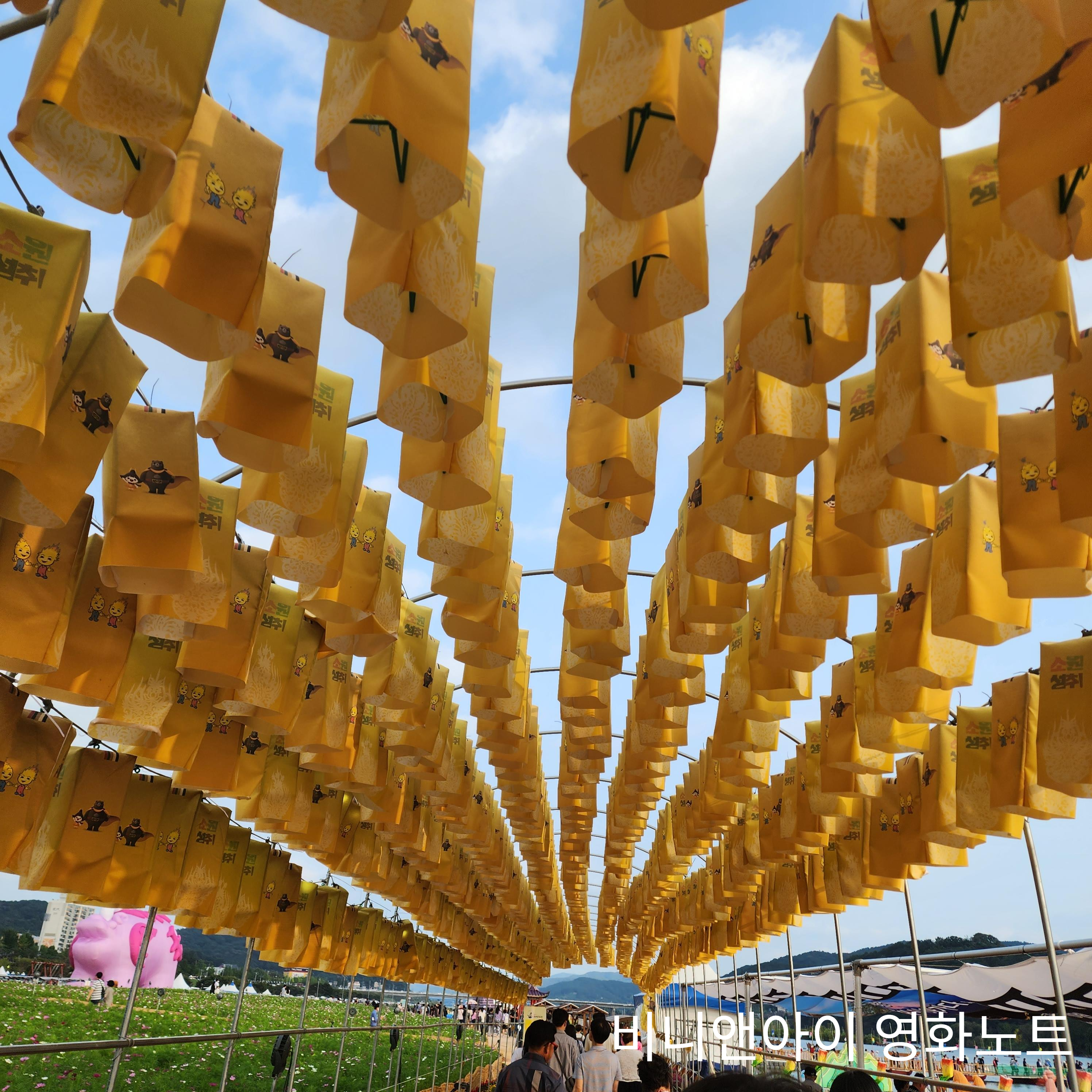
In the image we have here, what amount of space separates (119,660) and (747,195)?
347 cm

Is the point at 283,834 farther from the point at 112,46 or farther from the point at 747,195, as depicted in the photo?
the point at 112,46

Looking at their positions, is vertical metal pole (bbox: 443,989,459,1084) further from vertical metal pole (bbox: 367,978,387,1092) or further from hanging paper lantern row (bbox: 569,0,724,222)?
hanging paper lantern row (bbox: 569,0,724,222)

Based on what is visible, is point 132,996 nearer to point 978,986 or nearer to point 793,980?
point 793,980

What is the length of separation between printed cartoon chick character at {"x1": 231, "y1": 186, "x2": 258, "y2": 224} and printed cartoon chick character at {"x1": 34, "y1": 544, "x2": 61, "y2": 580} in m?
1.80

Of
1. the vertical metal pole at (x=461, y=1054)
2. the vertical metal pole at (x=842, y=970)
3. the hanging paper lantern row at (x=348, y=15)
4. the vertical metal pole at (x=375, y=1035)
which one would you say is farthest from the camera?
the vertical metal pole at (x=461, y=1054)

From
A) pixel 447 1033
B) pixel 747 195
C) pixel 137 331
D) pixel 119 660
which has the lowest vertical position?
pixel 447 1033

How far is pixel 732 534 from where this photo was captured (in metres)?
3.99

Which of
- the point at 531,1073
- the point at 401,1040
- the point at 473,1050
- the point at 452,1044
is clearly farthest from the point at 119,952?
the point at 473,1050

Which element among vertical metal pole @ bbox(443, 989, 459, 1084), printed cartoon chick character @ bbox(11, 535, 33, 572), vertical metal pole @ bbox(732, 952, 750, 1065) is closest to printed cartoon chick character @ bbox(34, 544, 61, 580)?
printed cartoon chick character @ bbox(11, 535, 33, 572)

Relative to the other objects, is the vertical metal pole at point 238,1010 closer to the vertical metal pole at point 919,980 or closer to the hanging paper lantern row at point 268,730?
the hanging paper lantern row at point 268,730

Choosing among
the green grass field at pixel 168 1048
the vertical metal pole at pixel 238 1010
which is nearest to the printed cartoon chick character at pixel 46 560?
the green grass field at pixel 168 1048

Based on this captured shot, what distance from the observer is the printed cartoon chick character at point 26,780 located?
175 inches

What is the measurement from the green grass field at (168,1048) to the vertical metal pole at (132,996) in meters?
0.41

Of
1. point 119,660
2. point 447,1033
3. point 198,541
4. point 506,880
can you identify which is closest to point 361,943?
point 506,880
